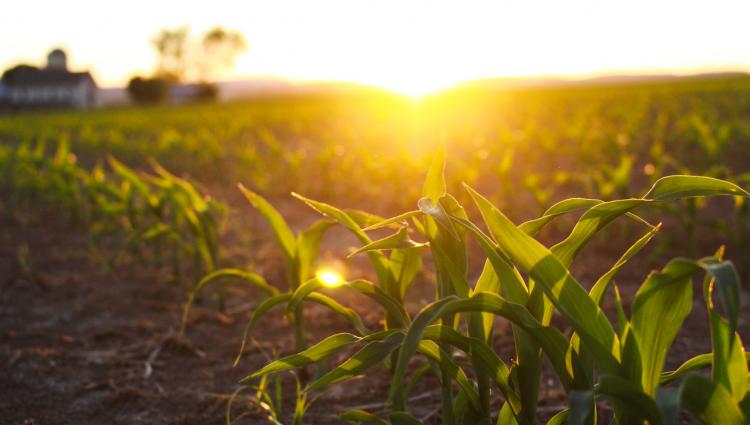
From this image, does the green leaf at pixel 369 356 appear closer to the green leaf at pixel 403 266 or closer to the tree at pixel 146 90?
the green leaf at pixel 403 266

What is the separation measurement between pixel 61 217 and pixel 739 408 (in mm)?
5189

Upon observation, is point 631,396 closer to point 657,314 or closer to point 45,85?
point 657,314

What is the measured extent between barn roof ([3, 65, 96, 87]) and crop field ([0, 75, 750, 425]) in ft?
181

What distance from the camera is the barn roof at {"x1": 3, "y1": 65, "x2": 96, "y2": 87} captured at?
183 ft

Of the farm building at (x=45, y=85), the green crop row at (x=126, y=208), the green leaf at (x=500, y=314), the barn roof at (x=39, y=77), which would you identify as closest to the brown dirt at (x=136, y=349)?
the green crop row at (x=126, y=208)

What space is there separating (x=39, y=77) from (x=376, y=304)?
6055cm

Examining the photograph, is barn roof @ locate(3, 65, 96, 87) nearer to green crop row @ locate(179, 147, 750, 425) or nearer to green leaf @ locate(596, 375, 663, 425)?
green crop row @ locate(179, 147, 750, 425)

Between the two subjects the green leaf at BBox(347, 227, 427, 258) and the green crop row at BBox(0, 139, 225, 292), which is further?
the green crop row at BBox(0, 139, 225, 292)

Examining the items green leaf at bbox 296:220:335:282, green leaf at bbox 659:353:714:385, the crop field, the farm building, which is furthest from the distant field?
the farm building

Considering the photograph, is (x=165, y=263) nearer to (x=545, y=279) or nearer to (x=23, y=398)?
(x=23, y=398)

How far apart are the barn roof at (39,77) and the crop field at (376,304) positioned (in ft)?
181

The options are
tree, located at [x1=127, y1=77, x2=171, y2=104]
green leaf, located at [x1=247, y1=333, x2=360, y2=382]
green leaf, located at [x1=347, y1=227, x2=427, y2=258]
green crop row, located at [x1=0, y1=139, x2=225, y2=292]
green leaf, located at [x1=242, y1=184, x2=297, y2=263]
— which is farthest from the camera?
tree, located at [x1=127, y1=77, x2=171, y2=104]

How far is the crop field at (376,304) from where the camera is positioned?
1093 millimetres

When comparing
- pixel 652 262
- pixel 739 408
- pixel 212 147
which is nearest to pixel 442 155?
pixel 739 408
